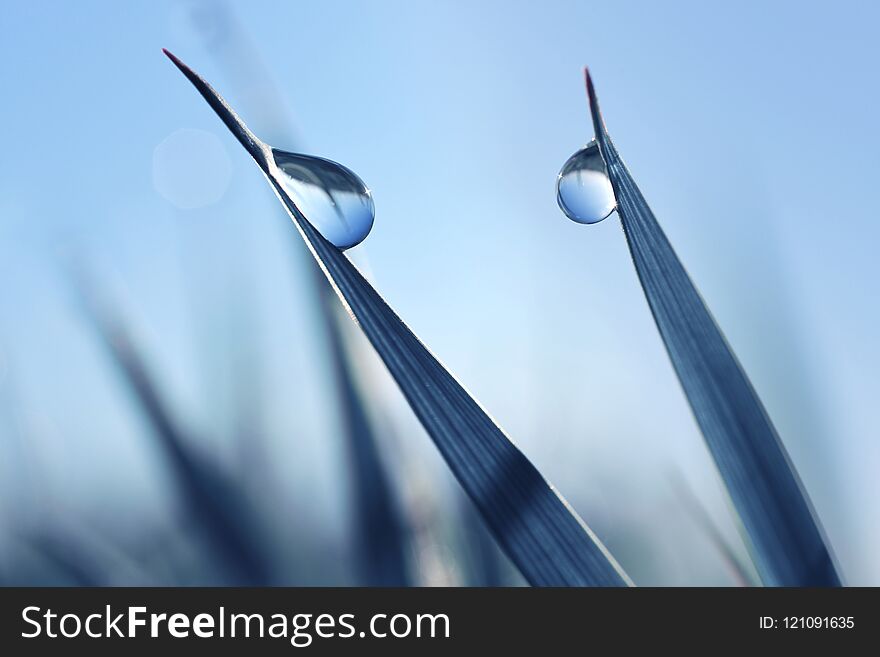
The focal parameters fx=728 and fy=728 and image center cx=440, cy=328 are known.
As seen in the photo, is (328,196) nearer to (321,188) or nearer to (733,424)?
(321,188)

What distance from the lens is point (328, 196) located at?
1.40ft

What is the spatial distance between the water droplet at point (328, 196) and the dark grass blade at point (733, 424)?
153 millimetres

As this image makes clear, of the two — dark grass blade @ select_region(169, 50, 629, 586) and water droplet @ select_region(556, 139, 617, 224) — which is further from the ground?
water droplet @ select_region(556, 139, 617, 224)

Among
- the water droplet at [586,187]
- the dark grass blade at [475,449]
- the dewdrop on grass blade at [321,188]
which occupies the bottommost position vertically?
the dark grass blade at [475,449]

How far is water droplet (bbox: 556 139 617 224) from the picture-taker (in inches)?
18.8

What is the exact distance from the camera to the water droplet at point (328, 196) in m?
0.41

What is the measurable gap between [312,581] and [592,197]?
32.1 inches

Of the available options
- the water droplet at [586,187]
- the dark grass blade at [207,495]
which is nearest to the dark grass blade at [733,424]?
the water droplet at [586,187]

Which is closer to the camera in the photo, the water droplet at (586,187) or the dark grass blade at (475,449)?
the dark grass blade at (475,449)

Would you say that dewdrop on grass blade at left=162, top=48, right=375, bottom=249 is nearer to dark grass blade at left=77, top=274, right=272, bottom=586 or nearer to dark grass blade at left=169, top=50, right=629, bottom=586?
dark grass blade at left=169, top=50, right=629, bottom=586

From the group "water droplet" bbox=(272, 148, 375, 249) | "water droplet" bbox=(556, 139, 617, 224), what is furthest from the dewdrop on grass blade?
"water droplet" bbox=(556, 139, 617, 224)

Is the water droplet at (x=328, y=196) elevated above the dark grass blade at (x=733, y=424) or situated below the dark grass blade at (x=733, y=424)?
above

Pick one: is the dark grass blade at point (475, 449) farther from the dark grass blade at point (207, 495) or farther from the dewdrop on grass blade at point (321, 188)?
the dark grass blade at point (207, 495)

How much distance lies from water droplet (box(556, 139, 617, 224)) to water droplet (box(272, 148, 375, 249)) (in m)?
0.14
